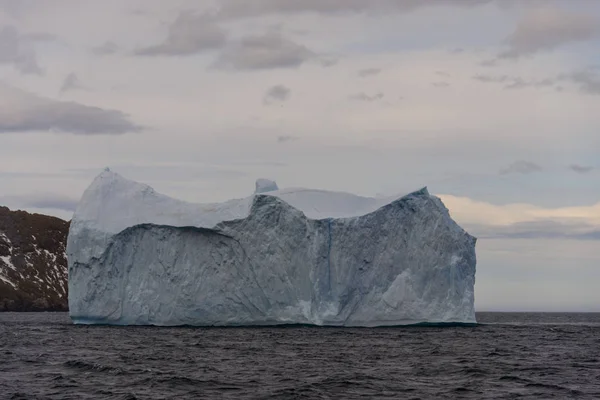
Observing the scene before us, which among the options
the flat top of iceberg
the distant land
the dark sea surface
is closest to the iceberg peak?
the flat top of iceberg

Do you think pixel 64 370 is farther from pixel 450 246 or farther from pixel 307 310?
pixel 450 246

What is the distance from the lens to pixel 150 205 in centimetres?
3603

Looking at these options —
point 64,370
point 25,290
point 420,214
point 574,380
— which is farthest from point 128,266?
point 25,290

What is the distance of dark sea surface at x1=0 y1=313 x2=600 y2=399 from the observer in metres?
18.0

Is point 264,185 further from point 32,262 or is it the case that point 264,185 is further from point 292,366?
point 32,262

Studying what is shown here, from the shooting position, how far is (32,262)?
77.6 metres

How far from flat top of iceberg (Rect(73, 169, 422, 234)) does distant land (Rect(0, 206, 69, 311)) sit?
38742 millimetres

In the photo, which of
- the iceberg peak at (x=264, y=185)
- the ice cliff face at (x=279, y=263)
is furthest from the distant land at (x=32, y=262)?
the iceberg peak at (x=264, y=185)

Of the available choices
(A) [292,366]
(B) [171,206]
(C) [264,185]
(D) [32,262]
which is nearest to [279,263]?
(C) [264,185]

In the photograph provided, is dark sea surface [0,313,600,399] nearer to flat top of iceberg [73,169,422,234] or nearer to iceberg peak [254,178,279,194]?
flat top of iceberg [73,169,422,234]

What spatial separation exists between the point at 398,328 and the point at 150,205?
11.5m

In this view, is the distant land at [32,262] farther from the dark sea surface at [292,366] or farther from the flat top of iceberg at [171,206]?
the dark sea surface at [292,366]

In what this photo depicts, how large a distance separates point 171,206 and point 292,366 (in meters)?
15.2

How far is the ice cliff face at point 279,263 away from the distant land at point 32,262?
39.3 m
